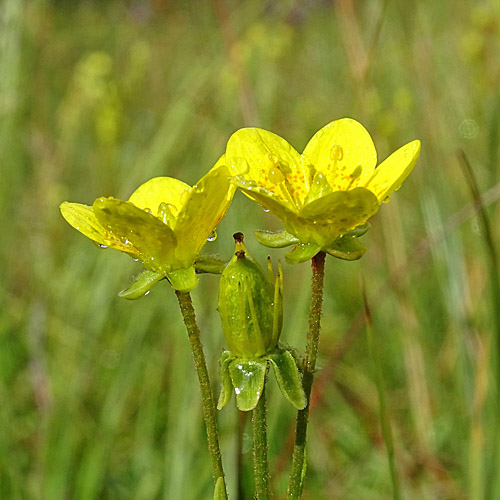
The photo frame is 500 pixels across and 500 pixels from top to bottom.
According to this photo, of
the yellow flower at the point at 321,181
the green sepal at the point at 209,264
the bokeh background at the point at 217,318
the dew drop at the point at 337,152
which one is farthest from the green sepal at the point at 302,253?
the bokeh background at the point at 217,318

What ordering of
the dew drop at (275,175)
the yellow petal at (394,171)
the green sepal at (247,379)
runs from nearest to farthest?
the green sepal at (247,379) → the yellow petal at (394,171) → the dew drop at (275,175)

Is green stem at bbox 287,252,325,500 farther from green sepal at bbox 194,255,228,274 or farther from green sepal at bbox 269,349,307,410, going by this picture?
green sepal at bbox 194,255,228,274

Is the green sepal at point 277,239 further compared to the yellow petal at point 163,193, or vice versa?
the yellow petal at point 163,193

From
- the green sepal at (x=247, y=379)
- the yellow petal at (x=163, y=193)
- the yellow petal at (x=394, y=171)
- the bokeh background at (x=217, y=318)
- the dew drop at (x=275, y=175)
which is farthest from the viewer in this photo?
the bokeh background at (x=217, y=318)

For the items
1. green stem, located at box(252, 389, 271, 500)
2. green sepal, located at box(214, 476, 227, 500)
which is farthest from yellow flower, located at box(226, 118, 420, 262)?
green sepal, located at box(214, 476, 227, 500)

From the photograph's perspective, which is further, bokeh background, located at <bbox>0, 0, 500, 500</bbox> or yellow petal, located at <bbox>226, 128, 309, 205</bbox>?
bokeh background, located at <bbox>0, 0, 500, 500</bbox>

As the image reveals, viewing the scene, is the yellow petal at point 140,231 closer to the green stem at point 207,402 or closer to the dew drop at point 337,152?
the green stem at point 207,402
